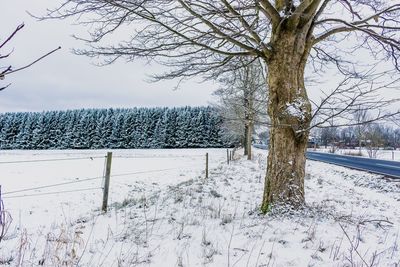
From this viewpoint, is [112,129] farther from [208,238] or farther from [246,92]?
A: [208,238]

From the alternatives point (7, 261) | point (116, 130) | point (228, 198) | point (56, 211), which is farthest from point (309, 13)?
point (116, 130)

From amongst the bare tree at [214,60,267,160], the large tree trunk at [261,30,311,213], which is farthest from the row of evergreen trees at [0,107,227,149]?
the large tree trunk at [261,30,311,213]

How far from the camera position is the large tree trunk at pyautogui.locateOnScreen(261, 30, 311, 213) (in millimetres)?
5656

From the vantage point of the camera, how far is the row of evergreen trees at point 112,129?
199ft

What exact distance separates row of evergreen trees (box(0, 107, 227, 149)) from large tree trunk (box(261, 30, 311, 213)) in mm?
52145

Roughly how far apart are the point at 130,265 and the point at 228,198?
14.5 feet

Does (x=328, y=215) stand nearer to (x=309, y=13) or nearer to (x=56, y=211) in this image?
(x=309, y=13)

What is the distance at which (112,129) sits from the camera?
62.2 m

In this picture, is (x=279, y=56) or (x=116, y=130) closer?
(x=279, y=56)

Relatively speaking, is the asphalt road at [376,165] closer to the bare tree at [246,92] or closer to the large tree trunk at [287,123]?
the bare tree at [246,92]

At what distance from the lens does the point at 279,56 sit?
587 cm

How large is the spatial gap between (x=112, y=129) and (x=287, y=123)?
59221 millimetres

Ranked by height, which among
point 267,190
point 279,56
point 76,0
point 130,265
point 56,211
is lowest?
point 56,211

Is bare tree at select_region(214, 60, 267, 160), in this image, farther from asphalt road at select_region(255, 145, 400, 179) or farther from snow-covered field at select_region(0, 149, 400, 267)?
asphalt road at select_region(255, 145, 400, 179)
